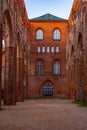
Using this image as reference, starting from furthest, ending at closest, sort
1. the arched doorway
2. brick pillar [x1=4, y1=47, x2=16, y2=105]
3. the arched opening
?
the arched doorway < the arched opening < brick pillar [x1=4, y1=47, x2=16, y2=105]

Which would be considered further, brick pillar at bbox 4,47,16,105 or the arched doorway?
the arched doorway

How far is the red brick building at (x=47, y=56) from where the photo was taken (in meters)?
50.9

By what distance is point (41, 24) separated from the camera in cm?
5166

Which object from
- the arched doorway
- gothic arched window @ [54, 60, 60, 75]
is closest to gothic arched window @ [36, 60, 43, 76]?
the arched doorway

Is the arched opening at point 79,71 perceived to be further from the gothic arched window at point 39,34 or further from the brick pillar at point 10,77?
the gothic arched window at point 39,34

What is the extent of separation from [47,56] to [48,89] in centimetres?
529

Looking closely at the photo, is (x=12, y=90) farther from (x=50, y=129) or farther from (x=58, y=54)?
(x=58, y=54)

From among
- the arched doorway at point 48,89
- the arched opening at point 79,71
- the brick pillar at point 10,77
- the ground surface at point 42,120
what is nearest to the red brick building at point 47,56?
the arched doorway at point 48,89

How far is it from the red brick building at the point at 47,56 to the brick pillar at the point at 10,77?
23.1 metres

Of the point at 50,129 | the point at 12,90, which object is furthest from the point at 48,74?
the point at 50,129

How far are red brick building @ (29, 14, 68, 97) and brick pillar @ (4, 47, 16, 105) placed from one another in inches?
910

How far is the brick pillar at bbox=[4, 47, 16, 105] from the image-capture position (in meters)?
27.0

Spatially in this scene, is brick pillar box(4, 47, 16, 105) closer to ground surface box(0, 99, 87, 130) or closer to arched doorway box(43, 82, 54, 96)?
ground surface box(0, 99, 87, 130)

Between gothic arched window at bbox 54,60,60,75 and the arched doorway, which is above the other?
gothic arched window at bbox 54,60,60,75
